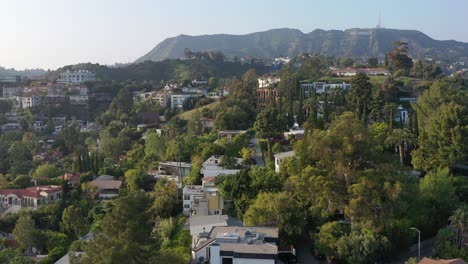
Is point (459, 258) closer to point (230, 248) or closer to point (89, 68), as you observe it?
point (230, 248)

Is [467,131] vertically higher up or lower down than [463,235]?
higher up

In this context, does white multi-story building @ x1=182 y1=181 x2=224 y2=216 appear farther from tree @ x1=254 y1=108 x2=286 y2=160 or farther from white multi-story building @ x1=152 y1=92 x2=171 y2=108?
white multi-story building @ x1=152 y1=92 x2=171 y2=108

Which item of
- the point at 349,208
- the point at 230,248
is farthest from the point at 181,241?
the point at 349,208

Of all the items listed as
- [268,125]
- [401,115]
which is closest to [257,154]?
[268,125]

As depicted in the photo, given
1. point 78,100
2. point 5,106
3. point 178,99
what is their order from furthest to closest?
Answer: point 78,100 → point 5,106 → point 178,99

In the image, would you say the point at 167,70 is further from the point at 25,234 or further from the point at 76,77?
the point at 25,234
